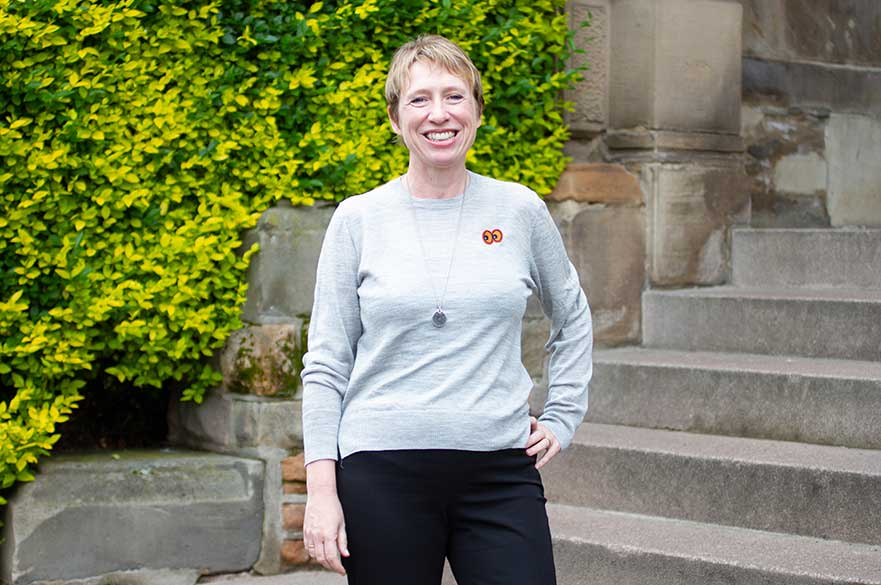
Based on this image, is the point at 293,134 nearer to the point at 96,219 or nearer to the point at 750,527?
the point at 96,219

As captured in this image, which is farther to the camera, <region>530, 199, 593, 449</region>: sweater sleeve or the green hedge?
the green hedge

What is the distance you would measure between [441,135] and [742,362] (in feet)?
9.23

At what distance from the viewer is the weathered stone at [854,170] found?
673 cm

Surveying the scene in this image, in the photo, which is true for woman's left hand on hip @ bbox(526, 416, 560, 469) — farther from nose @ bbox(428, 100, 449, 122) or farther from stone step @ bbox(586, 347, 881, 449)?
stone step @ bbox(586, 347, 881, 449)

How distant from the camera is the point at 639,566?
13.2 ft

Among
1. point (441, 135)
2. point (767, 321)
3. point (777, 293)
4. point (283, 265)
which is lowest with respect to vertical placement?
point (767, 321)

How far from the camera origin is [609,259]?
18.3 ft

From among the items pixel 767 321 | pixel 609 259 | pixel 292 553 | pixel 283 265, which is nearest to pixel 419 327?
pixel 283 265

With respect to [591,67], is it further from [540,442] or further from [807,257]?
[540,442]

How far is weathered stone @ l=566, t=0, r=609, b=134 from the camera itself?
18.3 ft

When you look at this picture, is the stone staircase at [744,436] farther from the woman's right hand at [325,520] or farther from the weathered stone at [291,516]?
the woman's right hand at [325,520]

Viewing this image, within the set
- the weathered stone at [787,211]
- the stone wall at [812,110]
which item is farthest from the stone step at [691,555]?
the stone wall at [812,110]

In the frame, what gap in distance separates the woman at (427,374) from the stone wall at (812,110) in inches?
164

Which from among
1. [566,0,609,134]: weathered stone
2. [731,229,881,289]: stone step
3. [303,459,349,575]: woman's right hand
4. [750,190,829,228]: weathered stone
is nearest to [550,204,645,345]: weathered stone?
[566,0,609,134]: weathered stone
